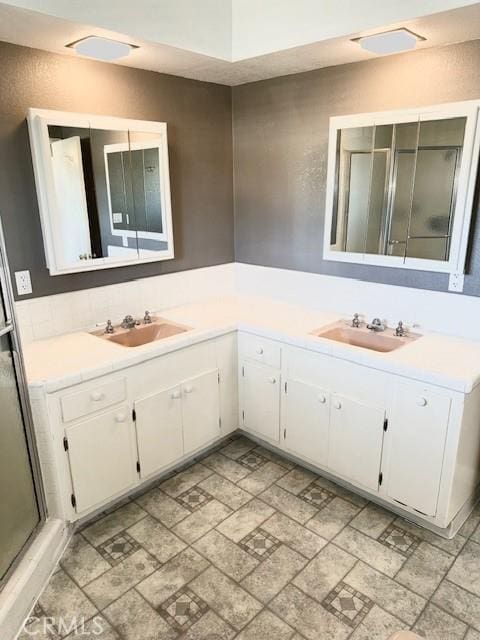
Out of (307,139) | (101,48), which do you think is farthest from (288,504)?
(101,48)

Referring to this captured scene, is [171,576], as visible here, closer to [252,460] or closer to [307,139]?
[252,460]

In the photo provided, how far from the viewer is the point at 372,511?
2.32 meters

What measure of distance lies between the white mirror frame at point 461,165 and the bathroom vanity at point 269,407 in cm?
40

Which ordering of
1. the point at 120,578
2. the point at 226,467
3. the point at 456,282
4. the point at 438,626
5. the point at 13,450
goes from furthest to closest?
the point at 226,467, the point at 456,282, the point at 120,578, the point at 13,450, the point at 438,626

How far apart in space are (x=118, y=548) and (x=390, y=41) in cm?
266

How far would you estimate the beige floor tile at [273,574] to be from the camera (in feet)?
6.11

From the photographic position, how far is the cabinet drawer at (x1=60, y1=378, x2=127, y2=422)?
6.57ft

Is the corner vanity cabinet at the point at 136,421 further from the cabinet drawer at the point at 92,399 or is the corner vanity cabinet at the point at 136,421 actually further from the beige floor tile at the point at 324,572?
the beige floor tile at the point at 324,572

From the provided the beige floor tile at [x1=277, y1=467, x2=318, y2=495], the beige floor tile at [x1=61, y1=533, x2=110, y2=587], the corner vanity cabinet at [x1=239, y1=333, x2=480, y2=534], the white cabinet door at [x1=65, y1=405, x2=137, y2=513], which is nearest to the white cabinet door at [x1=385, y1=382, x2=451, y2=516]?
the corner vanity cabinet at [x1=239, y1=333, x2=480, y2=534]

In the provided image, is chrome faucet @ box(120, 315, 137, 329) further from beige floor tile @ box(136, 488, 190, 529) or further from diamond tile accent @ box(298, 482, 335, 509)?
diamond tile accent @ box(298, 482, 335, 509)

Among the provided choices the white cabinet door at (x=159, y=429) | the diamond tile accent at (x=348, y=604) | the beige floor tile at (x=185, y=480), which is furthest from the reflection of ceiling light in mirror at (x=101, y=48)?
the diamond tile accent at (x=348, y=604)

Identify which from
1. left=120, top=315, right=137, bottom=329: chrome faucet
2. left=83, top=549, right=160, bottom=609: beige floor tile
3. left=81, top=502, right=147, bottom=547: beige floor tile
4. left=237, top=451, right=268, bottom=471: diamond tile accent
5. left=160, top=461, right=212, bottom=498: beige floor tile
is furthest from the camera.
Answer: left=237, top=451, right=268, bottom=471: diamond tile accent

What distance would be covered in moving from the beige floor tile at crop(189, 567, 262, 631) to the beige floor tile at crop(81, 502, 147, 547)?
515mm

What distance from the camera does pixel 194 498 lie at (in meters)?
2.44
